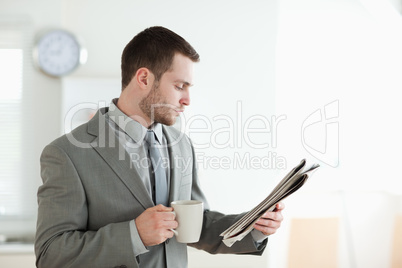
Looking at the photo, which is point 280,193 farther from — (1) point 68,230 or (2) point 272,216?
(1) point 68,230

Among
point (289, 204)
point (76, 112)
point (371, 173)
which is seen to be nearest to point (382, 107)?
point (371, 173)

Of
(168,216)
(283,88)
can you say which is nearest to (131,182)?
(168,216)

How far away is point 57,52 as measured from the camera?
114 inches

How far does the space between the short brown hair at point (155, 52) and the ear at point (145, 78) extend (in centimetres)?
1

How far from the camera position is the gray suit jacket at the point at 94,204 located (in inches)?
44.6

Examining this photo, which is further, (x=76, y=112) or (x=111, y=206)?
(x=76, y=112)

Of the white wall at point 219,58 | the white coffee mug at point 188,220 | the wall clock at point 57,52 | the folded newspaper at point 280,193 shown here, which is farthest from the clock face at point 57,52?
the folded newspaper at point 280,193

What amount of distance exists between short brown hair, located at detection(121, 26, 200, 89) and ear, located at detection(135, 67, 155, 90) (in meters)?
0.01

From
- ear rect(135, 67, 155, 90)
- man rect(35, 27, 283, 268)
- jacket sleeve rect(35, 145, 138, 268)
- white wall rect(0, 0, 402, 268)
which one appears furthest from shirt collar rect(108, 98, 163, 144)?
white wall rect(0, 0, 402, 268)

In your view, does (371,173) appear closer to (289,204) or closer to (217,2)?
(289,204)

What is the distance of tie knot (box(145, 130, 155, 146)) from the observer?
1391mm

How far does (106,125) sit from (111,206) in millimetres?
241

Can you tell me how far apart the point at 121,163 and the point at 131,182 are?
60mm

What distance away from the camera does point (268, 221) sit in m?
1.30
